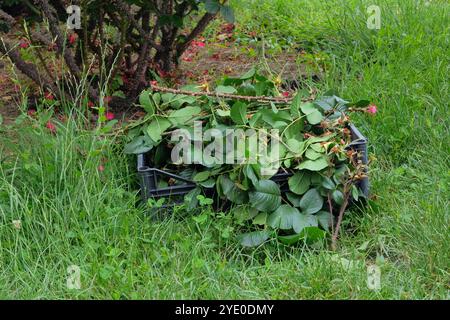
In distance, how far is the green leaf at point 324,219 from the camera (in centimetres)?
312

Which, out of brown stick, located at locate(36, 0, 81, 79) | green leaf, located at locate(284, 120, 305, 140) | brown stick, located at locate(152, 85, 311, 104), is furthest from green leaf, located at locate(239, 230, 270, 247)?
brown stick, located at locate(36, 0, 81, 79)

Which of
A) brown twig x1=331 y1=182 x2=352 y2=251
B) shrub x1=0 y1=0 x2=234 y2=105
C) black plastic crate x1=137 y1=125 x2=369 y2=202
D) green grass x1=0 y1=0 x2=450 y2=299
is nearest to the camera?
green grass x1=0 y1=0 x2=450 y2=299

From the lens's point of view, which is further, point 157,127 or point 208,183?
point 157,127

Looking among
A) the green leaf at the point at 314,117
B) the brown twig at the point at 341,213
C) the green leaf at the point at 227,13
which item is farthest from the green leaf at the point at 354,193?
the green leaf at the point at 227,13

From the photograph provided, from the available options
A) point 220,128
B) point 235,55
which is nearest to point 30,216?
point 220,128

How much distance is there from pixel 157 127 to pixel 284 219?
76 cm

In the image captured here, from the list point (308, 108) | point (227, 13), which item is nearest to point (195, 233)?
point (308, 108)

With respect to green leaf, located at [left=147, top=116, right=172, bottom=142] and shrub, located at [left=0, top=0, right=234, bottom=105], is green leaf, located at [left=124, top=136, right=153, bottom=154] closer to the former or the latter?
green leaf, located at [left=147, top=116, right=172, bottom=142]

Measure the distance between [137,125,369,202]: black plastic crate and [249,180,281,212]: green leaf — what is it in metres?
→ 0.10

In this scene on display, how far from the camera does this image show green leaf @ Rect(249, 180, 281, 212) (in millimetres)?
3057

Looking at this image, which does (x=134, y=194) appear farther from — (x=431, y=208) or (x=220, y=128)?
(x=431, y=208)

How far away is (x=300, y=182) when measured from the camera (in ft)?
10.3

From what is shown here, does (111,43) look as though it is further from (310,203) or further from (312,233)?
(312,233)

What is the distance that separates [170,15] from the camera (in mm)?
3920
